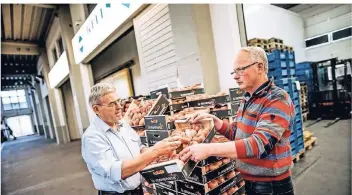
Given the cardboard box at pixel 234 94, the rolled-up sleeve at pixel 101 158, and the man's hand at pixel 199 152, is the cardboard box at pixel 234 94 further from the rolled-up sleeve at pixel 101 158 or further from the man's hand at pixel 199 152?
the rolled-up sleeve at pixel 101 158

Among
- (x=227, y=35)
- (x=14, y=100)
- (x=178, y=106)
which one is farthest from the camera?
(x=14, y=100)

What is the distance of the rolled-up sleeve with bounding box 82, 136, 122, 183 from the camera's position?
1512 millimetres

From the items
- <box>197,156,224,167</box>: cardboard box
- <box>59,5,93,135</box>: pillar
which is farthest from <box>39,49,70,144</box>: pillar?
<box>197,156,224,167</box>: cardboard box

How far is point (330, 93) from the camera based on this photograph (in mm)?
8828

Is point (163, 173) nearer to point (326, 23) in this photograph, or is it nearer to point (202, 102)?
point (202, 102)

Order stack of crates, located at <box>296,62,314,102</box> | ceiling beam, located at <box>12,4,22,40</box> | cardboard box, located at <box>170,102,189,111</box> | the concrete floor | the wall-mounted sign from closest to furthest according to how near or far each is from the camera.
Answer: cardboard box, located at <box>170,102,189,111</box> < the concrete floor < the wall-mounted sign < ceiling beam, located at <box>12,4,22,40</box> < stack of crates, located at <box>296,62,314,102</box>

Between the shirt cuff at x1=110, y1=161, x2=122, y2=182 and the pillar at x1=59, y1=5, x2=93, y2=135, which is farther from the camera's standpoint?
the pillar at x1=59, y1=5, x2=93, y2=135

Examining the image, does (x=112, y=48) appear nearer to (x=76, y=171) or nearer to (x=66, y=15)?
(x=66, y=15)

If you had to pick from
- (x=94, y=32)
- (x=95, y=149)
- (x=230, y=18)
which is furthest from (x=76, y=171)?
(x=230, y=18)

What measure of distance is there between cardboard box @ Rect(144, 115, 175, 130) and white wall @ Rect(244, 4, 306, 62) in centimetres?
668

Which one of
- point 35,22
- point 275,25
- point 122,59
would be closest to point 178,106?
point 122,59

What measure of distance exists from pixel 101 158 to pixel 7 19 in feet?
39.8

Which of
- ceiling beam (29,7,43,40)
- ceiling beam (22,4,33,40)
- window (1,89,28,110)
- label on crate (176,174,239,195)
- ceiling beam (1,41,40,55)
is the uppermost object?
ceiling beam (29,7,43,40)

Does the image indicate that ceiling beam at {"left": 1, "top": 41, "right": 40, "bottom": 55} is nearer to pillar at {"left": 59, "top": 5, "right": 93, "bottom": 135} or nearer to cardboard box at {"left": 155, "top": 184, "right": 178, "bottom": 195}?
pillar at {"left": 59, "top": 5, "right": 93, "bottom": 135}
